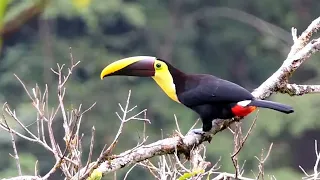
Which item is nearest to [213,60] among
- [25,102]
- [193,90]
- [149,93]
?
[149,93]

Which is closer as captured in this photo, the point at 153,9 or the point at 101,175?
the point at 101,175

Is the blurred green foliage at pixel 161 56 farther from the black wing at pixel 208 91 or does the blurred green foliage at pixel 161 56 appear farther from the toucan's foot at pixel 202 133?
the toucan's foot at pixel 202 133

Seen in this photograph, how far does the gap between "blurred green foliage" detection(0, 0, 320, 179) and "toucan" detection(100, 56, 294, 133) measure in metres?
5.13

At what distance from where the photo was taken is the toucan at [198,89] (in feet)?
8.75

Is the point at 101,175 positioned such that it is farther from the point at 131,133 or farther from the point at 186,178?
the point at 131,133

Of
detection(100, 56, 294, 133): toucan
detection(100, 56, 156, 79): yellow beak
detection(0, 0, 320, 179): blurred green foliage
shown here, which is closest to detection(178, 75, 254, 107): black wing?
detection(100, 56, 294, 133): toucan

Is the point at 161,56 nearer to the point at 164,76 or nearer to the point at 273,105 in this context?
the point at 164,76

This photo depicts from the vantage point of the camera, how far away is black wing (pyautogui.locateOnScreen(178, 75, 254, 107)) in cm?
271

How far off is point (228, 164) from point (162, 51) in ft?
8.98

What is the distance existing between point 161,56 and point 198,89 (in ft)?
28.3

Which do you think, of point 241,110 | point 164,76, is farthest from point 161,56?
point 241,110

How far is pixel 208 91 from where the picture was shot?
2.78 meters

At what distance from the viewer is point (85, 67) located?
1039cm

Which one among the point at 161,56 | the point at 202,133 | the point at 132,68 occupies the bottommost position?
the point at 161,56
